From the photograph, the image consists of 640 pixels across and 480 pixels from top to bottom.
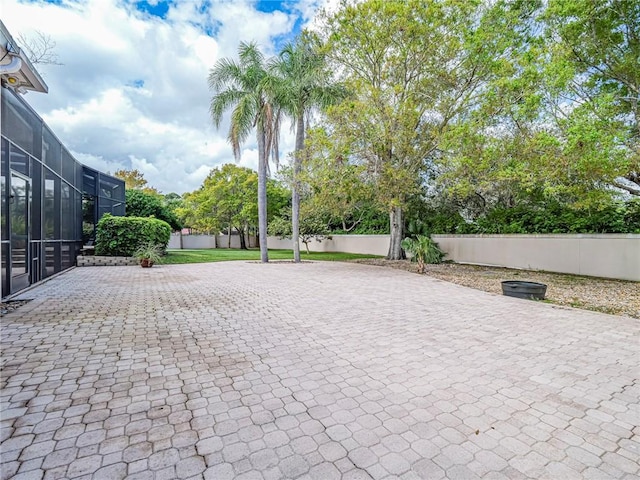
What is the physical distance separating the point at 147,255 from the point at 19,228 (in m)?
5.89

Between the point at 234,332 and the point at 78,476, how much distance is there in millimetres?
2588

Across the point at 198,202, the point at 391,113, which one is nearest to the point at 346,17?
the point at 391,113

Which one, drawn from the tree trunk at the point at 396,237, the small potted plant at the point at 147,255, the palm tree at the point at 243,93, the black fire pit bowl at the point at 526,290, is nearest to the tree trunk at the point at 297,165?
the palm tree at the point at 243,93

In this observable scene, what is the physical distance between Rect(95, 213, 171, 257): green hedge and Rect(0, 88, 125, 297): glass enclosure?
37.8 inches

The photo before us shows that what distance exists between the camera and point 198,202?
24938mm

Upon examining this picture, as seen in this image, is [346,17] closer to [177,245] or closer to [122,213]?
[122,213]

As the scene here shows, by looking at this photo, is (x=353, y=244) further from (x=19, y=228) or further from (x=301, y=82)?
(x=19, y=228)

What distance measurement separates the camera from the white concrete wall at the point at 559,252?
8.81m

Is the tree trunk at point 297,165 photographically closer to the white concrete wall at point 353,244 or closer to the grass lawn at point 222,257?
the grass lawn at point 222,257

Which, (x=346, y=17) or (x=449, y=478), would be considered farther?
(x=346, y=17)

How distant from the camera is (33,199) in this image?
687cm

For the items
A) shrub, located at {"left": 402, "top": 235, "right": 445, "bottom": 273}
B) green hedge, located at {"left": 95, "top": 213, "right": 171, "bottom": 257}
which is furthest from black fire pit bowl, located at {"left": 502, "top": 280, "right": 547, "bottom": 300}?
green hedge, located at {"left": 95, "top": 213, "right": 171, "bottom": 257}

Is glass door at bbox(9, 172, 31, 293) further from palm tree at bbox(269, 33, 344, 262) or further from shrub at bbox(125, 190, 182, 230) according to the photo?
shrub at bbox(125, 190, 182, 230)

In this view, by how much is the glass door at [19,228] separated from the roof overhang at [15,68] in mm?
1587
